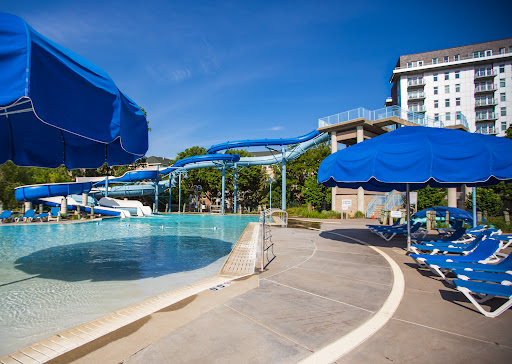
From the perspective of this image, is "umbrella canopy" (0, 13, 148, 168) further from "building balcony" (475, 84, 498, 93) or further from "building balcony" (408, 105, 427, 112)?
"building balcony" (475, 84, 498, 93)

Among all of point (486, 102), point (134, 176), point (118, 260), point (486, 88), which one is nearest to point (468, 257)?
point (118, 260)

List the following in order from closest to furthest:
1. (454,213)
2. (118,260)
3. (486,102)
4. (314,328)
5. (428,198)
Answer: (314,328) < (118,260) < (454,213) < (428,198) < (486,102)

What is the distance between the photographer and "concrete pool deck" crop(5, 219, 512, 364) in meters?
2.73

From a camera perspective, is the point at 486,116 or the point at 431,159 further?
the point at 486,116

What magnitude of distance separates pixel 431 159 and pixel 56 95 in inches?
307

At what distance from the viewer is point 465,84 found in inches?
2056

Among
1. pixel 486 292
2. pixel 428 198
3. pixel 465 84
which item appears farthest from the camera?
pixel 465 84

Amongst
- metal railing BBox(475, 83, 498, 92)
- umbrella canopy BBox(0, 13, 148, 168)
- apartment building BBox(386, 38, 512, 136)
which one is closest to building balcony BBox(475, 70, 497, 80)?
apartment building BBox(386, 38, 512, 136)

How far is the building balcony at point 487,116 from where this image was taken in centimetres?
5047

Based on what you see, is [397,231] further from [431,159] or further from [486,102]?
[486,102]

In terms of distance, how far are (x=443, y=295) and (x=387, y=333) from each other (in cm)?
213

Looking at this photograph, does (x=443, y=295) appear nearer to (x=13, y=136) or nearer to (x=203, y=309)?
(x=203, y=309)

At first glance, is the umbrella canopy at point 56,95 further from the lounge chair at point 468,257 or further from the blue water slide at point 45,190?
the blue water slide at point 45,190

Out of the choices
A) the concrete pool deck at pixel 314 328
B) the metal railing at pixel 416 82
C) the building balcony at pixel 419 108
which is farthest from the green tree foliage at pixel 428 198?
the metal railing at pixel 416 82
